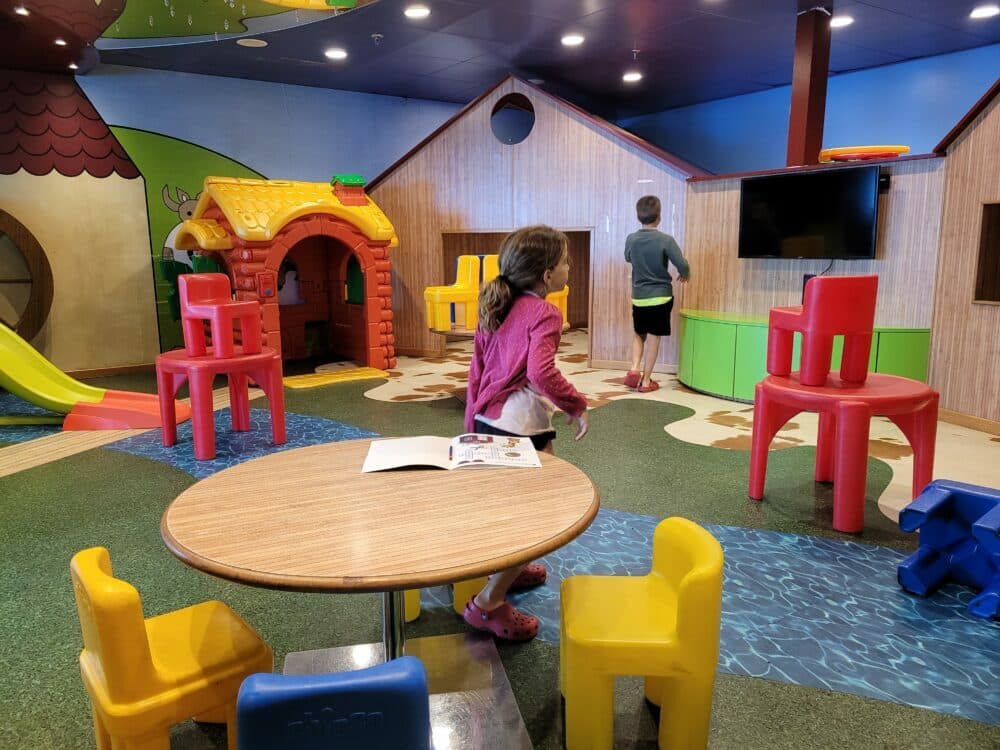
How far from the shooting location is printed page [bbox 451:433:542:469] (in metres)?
2.06

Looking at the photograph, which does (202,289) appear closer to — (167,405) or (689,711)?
(167,405)

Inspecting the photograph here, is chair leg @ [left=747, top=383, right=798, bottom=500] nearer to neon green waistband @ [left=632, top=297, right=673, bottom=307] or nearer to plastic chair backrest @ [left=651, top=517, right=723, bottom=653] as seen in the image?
plastic chair backrest @ [left=651, top=517, right=723, bottom=653]

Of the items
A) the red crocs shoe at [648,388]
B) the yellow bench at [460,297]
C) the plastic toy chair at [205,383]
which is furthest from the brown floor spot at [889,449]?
the plastic toy chair at [205,383]

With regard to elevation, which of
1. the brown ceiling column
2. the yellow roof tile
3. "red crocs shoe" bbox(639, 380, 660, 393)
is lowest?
"red crocs shoe" bbox(639, 380, 660, 393)

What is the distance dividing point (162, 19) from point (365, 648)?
18.2 ft

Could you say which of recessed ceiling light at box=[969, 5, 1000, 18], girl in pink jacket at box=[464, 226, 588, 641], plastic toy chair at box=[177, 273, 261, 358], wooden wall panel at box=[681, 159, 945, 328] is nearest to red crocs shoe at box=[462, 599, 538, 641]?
girl in pink jacket at box=[464, 226, 588, 641]

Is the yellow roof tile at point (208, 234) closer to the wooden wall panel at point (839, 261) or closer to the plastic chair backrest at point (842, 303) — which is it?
the wooden wall panel at point (839, 261)

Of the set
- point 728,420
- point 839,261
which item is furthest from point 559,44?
Answer: point 728,420

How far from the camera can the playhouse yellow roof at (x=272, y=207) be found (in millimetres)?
6629

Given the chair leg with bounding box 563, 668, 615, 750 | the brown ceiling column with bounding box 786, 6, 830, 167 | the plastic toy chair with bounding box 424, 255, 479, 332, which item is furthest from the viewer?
the plastic toy chair with bounding box 424, 255, 479, 332

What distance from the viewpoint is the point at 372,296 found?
7.61 metres

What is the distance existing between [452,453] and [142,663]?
953mm

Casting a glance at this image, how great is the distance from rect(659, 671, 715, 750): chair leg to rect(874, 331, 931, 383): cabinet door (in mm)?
4586

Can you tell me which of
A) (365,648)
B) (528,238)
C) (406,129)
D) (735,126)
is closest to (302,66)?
(406,129)
